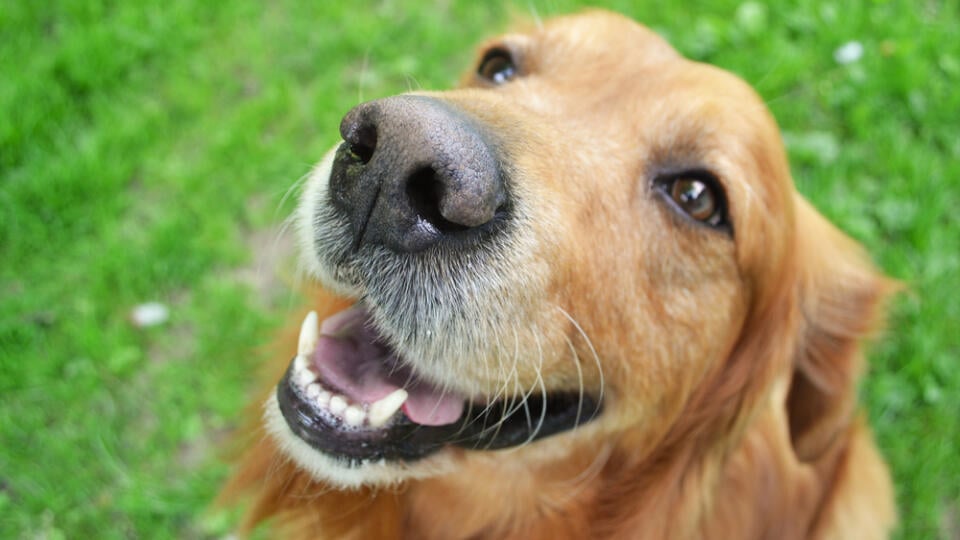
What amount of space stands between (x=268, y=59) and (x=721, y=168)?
3.91m

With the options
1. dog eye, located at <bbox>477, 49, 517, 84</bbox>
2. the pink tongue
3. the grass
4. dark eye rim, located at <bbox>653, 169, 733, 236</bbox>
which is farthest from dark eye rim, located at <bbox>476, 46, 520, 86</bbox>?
the pink tongue

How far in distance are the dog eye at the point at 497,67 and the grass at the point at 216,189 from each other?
90 centimetres

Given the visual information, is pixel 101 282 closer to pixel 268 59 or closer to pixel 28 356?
pixel 28 356

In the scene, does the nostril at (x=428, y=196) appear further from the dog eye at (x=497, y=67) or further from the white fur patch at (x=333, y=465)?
the dog eye at (x=497, y=67)

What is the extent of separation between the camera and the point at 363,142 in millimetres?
1922

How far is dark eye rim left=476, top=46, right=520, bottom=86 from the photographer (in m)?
3.02

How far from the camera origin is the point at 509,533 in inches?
113

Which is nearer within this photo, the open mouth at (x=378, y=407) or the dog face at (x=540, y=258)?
the dog face at (x=540, y=258)

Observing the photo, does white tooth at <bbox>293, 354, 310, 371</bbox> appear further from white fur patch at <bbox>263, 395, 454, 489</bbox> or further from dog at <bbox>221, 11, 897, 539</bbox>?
white fur patch at <bbox>263, 395, 454, 489</bbox>

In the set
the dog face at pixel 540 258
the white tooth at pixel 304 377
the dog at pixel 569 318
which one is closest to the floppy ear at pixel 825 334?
the dog at pixel 569 318

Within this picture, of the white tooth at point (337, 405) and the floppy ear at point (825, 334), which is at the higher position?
the white tooth at point (337, 405)

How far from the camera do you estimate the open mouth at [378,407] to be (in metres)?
2.22

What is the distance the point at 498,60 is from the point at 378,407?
5.38ft

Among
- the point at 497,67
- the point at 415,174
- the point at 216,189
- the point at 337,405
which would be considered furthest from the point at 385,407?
the point at 216,189
